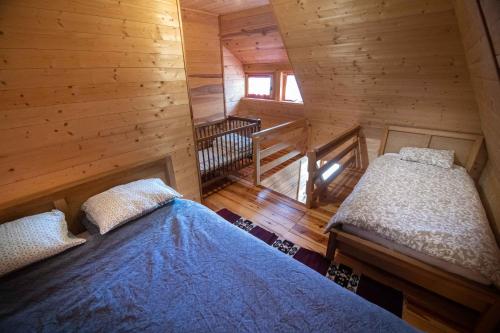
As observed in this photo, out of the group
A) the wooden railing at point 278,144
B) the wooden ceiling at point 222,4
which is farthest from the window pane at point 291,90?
the wooden ceiling at point 222,4

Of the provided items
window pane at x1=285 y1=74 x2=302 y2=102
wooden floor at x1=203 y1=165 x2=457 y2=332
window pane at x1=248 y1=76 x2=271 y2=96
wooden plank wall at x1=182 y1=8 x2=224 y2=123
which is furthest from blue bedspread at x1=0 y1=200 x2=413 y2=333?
window pane at x1=248 y1=76 x2=271 y2=96

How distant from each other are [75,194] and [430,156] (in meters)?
3.62

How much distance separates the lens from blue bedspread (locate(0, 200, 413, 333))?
1.00 m

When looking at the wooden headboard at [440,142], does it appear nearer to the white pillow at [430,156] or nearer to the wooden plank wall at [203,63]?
the white pillow at [430,156]

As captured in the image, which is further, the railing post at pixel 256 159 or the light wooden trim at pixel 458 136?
the railing post at pixel 256 159

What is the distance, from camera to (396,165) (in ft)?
8.90

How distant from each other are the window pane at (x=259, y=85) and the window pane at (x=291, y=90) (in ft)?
1.30

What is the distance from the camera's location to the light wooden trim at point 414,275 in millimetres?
1361

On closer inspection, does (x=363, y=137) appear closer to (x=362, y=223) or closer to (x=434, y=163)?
(x=434, y=163)

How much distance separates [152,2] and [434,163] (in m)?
3.32

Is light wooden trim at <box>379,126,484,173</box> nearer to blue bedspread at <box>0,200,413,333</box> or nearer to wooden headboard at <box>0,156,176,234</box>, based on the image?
blue bedspread at <box>0,200,413,333</box>

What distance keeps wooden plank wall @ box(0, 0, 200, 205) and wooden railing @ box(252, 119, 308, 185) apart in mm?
1277

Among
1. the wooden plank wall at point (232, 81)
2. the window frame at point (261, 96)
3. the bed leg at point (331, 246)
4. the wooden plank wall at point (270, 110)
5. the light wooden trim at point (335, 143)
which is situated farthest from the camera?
the window frame at point (261, 96)

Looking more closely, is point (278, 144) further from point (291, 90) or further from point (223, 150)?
point (291, 90)
